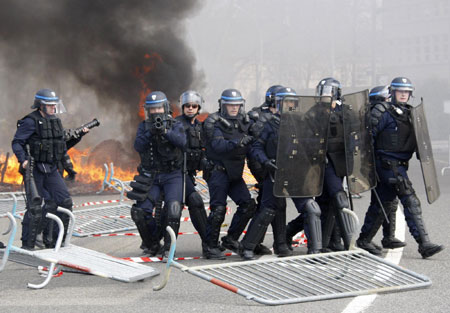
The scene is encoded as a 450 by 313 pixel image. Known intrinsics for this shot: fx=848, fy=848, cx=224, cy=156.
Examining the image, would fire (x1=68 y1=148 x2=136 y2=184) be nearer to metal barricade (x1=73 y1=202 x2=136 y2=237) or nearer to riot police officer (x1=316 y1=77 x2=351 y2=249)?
metal barricade (x1=73 y1=202 x2=136 y2=237)

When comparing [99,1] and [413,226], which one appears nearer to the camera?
[413,226]

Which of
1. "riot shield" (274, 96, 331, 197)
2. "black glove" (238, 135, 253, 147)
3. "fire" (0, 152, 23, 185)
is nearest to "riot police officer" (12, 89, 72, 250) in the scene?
"black glove" (238, 135, 253, 147)

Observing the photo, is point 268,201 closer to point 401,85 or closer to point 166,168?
point 166,168

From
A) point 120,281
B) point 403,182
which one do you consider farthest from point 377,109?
point 120,281

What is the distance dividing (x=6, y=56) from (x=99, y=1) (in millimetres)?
2744

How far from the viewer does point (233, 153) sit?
8.26 m

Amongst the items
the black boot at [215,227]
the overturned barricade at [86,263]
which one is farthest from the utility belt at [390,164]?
the overturned barricade at [86,263]

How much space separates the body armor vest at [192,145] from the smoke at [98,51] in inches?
456

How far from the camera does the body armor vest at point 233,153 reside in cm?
823

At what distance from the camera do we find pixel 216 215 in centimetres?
825

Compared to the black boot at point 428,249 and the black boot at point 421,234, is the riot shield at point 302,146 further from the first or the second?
the black boot at point 428,249

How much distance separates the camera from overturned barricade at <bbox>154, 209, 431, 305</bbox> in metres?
6.00

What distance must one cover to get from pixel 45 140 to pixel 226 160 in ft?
6.09

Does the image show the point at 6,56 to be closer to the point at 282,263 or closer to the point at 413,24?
the point at 282,263
